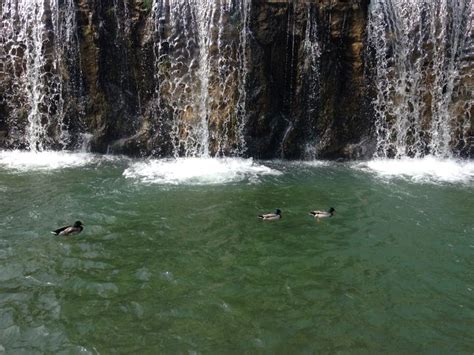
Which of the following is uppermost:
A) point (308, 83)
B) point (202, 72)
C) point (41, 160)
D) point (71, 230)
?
point (202, 72)

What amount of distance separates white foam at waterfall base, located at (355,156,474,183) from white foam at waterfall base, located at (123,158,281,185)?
312 centimetres

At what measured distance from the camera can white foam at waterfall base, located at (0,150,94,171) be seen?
1295cm

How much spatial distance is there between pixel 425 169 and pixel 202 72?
721cm

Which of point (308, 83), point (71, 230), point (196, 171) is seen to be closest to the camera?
point (71, 230)

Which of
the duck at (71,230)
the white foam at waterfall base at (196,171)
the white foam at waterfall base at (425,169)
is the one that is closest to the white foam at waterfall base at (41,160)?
the white foam at waterfall base at (196,171)

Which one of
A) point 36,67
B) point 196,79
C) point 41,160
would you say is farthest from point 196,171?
point 36,67

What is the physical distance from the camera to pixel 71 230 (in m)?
8.38

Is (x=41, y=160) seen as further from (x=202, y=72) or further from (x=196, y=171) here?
(x=202, y=72)

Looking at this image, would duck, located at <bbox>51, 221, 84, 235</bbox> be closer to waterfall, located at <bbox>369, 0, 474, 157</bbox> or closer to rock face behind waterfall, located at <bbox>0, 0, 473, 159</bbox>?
rock face behind waterfall, located at <bbox>0, 0, 473, 159</bbox>

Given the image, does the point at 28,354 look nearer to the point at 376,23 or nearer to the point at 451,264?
the point at 451,264

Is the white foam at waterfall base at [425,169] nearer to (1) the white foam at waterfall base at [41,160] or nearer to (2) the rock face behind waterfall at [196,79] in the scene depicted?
(2) the rock face behind waterfall at [196,79]

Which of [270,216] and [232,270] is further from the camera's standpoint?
[270,216]

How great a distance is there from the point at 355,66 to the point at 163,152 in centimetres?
657

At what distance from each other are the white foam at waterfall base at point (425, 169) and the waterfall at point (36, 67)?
31.1 ft
